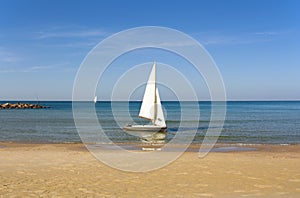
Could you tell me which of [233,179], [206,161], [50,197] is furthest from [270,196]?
[206,161]

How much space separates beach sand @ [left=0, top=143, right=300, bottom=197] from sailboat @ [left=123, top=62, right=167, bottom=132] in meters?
18.4

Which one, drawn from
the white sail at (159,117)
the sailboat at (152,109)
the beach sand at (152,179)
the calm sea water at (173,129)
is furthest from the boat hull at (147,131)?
the beach sand at (152,179)

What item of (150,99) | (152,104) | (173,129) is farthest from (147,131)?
(173,129)

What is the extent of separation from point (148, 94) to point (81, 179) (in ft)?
87.4

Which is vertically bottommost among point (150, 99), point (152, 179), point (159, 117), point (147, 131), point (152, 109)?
point (152, 179)

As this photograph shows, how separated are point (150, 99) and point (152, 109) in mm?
1200

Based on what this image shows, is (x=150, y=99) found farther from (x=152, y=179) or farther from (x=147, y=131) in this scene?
(x=152, y=179)

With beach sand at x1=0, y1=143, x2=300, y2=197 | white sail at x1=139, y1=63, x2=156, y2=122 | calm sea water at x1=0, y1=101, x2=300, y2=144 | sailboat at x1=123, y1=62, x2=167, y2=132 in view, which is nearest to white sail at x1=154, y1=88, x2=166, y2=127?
sailboat at x1=123, y1=62, x2=167, y2=132

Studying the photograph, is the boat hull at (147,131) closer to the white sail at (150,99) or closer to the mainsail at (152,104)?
the mainsail at (152,104)

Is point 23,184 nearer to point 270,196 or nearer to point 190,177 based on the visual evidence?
point 190,177

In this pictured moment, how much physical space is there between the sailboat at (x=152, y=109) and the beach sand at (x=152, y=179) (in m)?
18.4

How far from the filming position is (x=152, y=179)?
12.6 metres

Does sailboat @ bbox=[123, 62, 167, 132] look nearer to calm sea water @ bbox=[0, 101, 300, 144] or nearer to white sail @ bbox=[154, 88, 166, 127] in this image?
white sail @ bbox=[154, 88, 166, 127]

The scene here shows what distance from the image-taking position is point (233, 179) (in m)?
12.6
